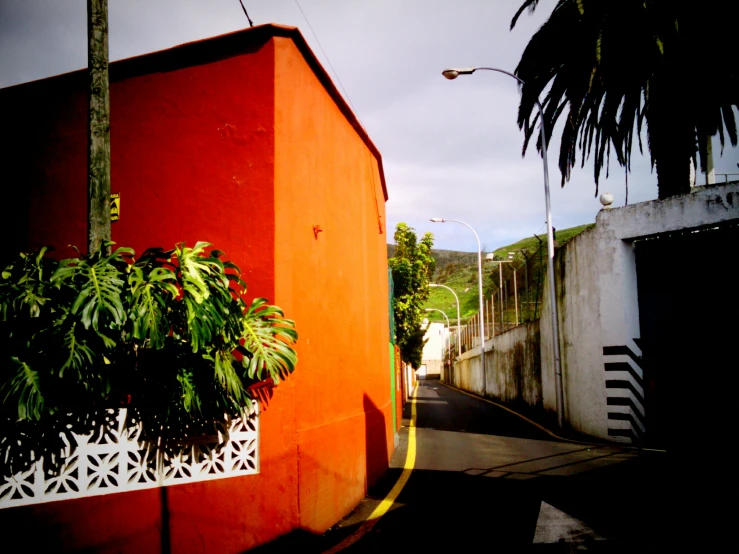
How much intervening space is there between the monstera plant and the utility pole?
0.65 meters

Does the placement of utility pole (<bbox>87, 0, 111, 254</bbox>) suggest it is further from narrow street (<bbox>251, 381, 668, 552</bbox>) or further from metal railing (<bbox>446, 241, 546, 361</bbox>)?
metal railing (<bbox>446, 241, 546, 361</bbox>)

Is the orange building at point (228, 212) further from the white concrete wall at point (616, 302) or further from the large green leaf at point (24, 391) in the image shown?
the white concrete wall at point (616, 302)

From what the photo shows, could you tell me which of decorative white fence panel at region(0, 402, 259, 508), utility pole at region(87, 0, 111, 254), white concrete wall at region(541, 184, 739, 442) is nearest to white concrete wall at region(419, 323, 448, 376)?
white concrete wall at region(541, 184, 739, 442)

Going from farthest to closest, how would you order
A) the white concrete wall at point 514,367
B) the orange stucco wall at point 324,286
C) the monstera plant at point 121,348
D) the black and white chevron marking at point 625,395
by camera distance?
1. the white concrete wall at point 514,367
2. the black and white chevron marking at point 625,395
3. the orange stucco wall at point 324,286
4. the monstera plant at point 121,348

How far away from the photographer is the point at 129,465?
4.95 metres

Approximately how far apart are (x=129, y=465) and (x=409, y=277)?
63.3 feet

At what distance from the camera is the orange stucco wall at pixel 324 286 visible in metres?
5.74

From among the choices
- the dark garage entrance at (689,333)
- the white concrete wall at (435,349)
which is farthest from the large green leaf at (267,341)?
the white concrete wall at (435,349)

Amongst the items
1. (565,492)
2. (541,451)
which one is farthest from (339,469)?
(541,451)

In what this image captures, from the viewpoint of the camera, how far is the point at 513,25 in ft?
47.6

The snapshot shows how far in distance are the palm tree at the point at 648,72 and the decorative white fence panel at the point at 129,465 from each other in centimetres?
1157

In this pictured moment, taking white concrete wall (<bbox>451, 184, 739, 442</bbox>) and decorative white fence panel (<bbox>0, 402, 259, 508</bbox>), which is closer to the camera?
decorative white fence panel (<bbox>0, 402, 259, 508</bbox>)

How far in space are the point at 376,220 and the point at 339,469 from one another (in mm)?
5555

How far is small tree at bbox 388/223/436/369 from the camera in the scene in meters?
23.8
